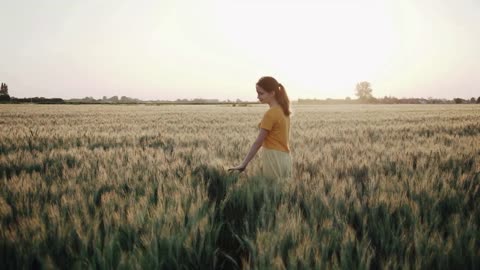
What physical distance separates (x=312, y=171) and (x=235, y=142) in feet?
11.0

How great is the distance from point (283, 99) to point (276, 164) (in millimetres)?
803

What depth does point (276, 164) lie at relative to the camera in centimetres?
384

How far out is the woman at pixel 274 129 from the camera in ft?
12.3

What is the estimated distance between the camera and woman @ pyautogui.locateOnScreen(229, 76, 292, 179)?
3.73 m

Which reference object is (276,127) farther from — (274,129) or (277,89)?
(277,89)

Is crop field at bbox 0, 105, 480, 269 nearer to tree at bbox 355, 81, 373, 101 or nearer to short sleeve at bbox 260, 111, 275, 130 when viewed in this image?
short sleeve at bbox 260, 111, 275, 130

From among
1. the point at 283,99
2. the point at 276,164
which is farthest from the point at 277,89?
the point at 276,164

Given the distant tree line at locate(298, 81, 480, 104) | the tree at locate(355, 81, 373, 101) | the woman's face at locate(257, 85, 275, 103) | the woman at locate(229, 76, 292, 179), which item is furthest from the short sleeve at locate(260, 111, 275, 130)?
the tree at locate(355, 81, 373, 101)

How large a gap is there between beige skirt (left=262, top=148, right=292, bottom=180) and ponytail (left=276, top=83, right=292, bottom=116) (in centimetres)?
53

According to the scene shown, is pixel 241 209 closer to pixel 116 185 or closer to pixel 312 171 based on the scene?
pixel 116 185

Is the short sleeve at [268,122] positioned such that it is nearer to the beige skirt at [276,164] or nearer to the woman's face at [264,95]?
the woman's face at [264,95]

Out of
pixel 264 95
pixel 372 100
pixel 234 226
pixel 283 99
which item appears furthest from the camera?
pixel 372 100

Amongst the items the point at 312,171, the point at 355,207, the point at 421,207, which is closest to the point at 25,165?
the point at 312,171

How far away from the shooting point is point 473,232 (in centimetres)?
180
